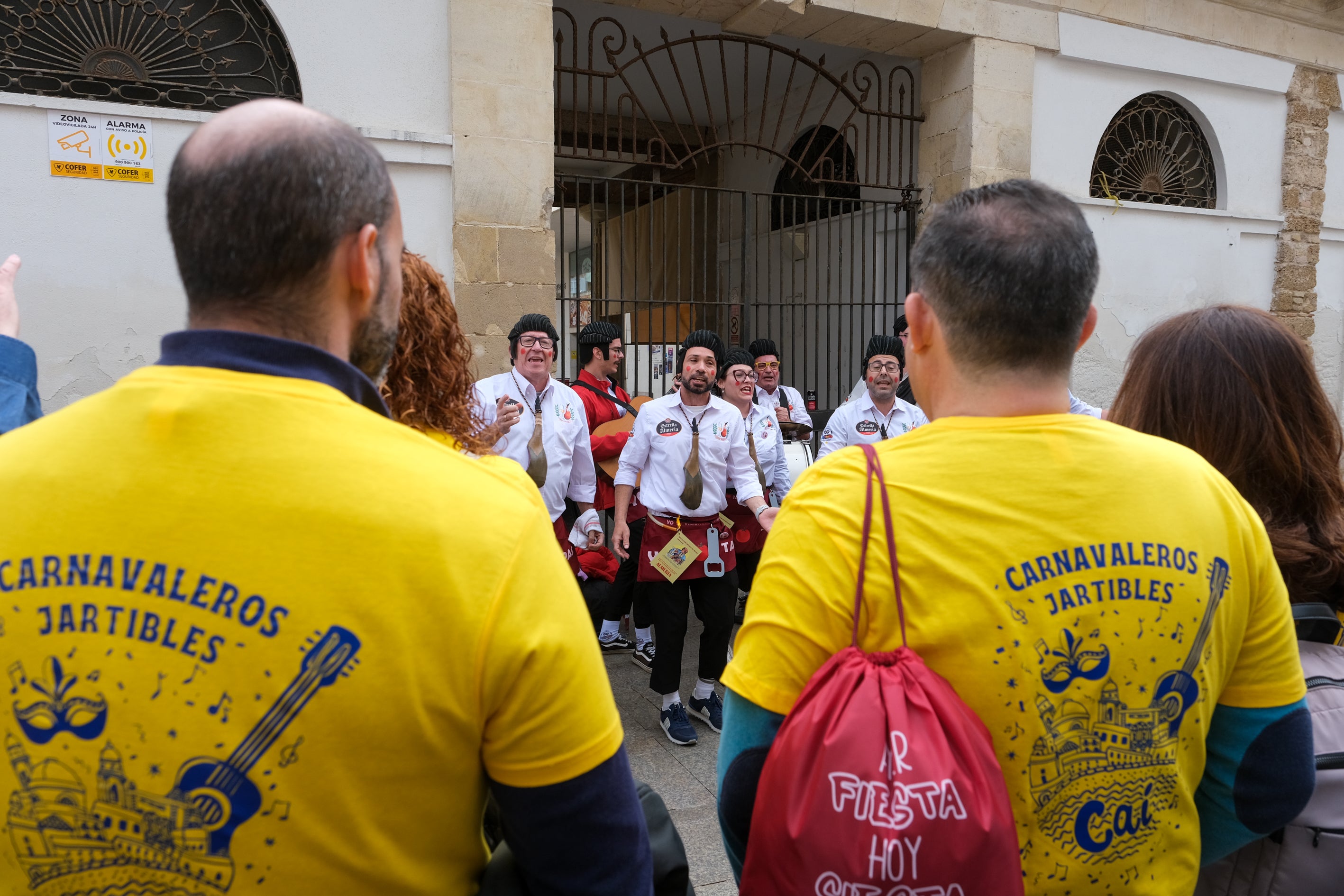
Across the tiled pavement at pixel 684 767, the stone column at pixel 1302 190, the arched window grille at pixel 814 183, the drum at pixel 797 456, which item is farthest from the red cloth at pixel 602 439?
the stone column at pixel 1302 190

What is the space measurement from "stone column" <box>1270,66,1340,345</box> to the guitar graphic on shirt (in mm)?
10350

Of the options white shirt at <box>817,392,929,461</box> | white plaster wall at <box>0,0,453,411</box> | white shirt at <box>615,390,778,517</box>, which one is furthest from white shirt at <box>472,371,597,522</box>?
white shirt at <box>817,392,929,461</box>

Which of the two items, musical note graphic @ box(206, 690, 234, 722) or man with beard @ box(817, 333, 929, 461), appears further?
man with beard @ box(817, 333, 929, 461)

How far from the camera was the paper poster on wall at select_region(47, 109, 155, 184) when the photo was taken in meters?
4.88

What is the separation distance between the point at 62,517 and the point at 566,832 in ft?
2.00

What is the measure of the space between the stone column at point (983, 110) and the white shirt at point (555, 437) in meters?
4.54

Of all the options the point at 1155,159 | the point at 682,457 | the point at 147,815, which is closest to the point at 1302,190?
the point at 1155,159

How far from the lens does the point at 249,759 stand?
0.89m

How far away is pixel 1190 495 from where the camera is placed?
1.27 m

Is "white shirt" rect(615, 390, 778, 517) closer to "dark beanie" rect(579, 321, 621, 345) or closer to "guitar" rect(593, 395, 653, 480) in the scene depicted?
"guitar" rect(593, 395, 653, 480)

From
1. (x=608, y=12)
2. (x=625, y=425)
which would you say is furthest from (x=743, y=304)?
(x=608, y=12)

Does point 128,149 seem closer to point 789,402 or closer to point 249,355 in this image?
point 789,402

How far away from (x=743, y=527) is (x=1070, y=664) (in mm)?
3861

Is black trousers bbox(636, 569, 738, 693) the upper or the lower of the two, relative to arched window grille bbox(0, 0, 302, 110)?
lower
